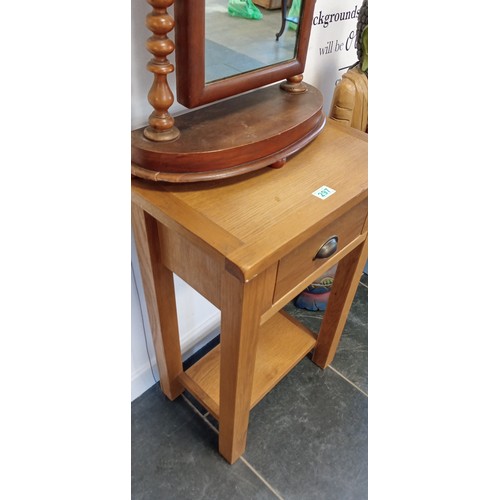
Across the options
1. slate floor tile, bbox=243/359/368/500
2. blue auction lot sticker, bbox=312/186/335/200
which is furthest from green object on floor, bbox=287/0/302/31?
slate floor tile, bbox=243/359/368/500

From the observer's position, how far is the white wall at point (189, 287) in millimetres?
1058

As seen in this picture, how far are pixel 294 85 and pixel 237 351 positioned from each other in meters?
0.58

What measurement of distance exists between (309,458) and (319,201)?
0.81m

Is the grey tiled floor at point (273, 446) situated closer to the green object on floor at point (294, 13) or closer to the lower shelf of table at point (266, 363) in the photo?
the lower shelf of table at point (266, 363)

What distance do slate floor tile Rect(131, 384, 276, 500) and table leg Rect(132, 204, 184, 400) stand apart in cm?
8

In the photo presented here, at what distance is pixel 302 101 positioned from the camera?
90 cm

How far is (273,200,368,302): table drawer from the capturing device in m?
0.76

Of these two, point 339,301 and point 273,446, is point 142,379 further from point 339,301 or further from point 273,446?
point 339,301

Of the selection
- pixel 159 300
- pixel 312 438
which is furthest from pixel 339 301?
pixel 159 300

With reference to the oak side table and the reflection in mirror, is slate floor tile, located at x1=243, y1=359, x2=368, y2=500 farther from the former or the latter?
the reflection in mirror

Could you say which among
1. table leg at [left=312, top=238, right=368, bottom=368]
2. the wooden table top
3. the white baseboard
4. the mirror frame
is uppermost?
the mirror frame

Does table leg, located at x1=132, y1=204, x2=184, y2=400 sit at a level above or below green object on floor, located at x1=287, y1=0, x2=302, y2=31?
below

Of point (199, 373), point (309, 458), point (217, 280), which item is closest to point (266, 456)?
point (309, 458)
